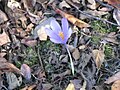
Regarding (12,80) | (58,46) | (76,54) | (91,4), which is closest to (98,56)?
(76,54)

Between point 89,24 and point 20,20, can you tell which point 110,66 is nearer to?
point 89,24

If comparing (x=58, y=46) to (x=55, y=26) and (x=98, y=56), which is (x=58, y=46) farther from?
(x=98, y=56)

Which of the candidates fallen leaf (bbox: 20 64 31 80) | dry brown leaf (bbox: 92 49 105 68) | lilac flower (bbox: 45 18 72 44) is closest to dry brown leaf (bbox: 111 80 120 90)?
dry brown leaf (bbox: 92 49 105 68)

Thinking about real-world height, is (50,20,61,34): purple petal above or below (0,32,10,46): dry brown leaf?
above

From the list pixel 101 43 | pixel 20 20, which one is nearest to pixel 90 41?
pixel 101 43

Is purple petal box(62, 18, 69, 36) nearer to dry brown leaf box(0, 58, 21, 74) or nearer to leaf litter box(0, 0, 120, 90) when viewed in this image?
leaf litter box(0, 0, 120, 90)

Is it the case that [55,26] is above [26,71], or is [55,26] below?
above

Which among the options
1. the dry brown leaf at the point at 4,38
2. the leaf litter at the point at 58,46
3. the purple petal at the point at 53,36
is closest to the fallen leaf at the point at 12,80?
the leaf litter at the point at 58,46
